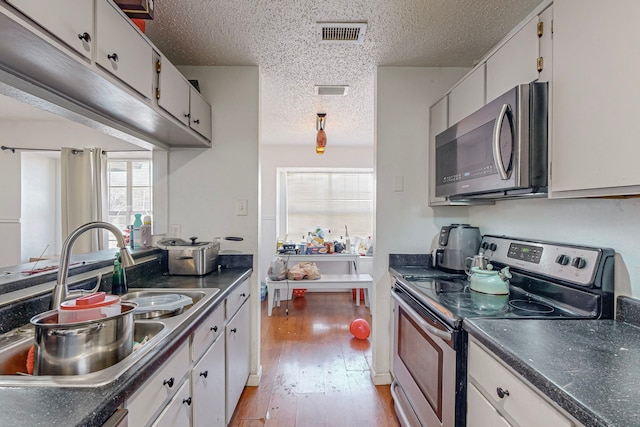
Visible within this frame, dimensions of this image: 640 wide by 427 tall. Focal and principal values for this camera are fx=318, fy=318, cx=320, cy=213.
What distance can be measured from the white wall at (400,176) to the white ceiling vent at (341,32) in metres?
0.47

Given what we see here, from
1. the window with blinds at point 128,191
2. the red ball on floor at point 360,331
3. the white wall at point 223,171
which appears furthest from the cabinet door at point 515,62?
the red ball on floor at point 360,331

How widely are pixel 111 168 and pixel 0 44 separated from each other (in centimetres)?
134

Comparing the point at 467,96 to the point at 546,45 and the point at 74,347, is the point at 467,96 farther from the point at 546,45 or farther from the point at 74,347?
the point at 74,347

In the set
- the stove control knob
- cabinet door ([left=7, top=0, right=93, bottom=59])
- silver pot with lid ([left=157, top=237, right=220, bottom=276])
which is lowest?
silver pot with lid ([left=157, top=237, right=220, bottom=276])

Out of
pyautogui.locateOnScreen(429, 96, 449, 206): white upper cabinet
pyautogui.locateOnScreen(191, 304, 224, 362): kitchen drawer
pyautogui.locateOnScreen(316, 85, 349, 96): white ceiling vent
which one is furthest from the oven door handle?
pyautogui.locateOnScreen(316, 85, 349, 96): white ceiling vent

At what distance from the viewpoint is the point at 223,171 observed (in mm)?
2260

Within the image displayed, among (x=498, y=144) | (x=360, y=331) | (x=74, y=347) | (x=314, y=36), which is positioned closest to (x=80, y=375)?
(x=74, y=347)

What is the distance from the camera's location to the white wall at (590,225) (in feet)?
3.65

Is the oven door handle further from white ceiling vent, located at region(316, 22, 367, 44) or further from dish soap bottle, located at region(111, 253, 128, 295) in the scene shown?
white ceiling vent, located at region(316, 22, 367, 44)

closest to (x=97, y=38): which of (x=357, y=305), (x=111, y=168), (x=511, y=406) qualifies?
(x=111, y=168)

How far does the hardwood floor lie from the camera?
1910mm

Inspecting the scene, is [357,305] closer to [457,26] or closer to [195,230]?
[195,230]

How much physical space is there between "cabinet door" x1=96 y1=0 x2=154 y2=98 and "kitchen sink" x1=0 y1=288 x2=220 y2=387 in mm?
910

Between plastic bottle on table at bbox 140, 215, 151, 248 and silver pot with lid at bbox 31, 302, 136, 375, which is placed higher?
plastic bottle on table at bbox 140, 215, 151, 248
